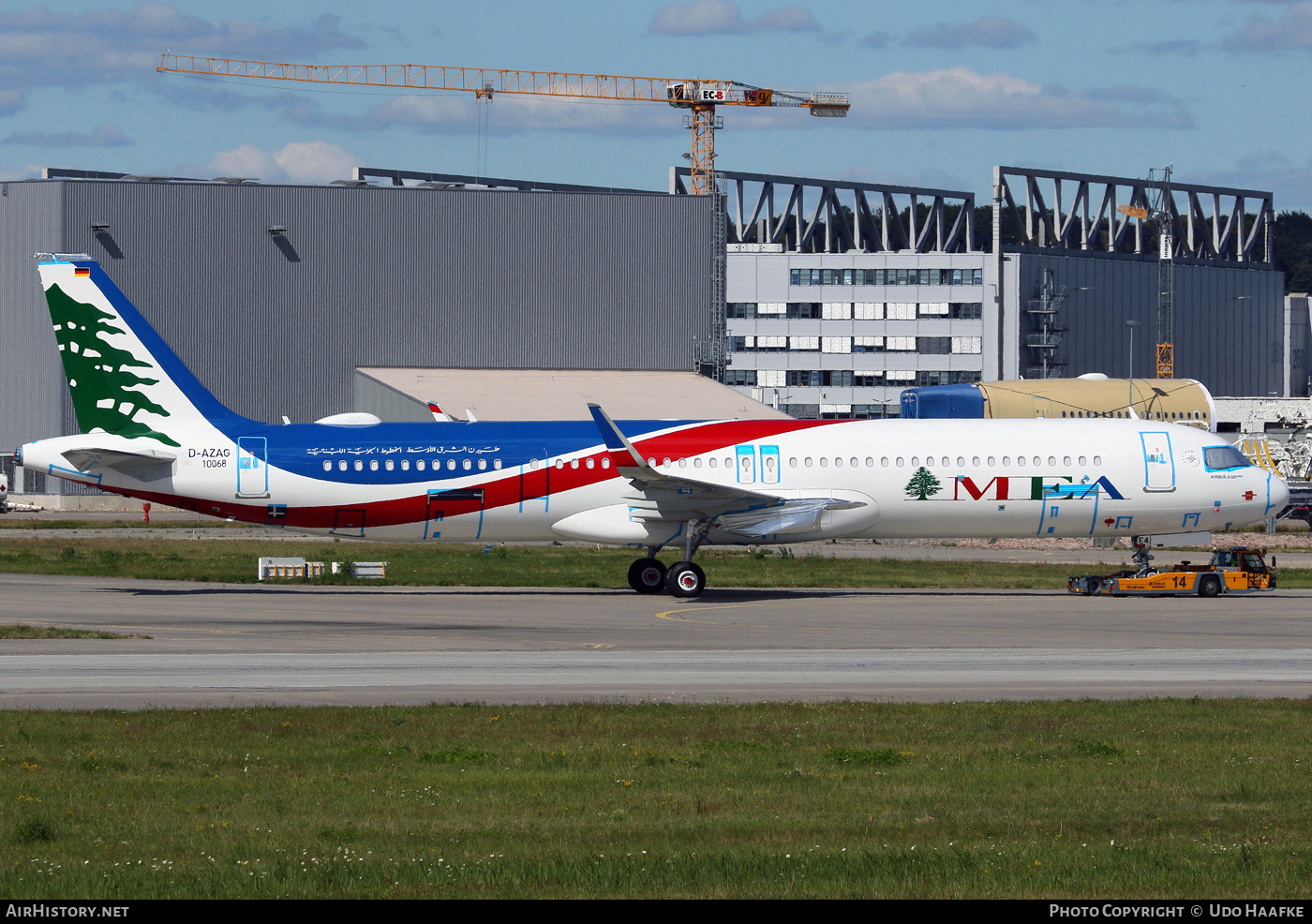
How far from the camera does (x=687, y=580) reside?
3856 cm

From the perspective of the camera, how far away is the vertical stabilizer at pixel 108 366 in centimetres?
3972

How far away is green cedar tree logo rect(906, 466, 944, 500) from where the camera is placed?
1539 inches

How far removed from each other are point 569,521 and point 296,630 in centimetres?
1040

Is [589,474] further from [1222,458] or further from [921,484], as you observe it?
[1222,458]

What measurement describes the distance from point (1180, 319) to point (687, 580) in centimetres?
12634

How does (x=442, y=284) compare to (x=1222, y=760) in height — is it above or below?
above

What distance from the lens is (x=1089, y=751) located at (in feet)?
55.9

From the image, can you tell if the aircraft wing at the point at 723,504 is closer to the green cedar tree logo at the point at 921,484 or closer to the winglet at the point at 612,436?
the winglet at the point at 612,436

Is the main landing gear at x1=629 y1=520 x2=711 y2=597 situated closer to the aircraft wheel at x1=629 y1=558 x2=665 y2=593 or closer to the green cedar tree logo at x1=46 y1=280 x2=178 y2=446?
the aircraft wheel at x1=629 y1=558 x2=665 y2=593

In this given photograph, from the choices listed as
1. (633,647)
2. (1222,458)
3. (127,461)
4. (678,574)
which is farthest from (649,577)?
(1222,458)

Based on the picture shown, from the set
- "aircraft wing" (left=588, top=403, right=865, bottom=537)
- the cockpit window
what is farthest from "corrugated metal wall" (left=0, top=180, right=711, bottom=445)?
the cockpit window

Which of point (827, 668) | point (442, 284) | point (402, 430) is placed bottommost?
point (827, 668)

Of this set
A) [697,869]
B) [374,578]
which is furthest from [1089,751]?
[374,578]
